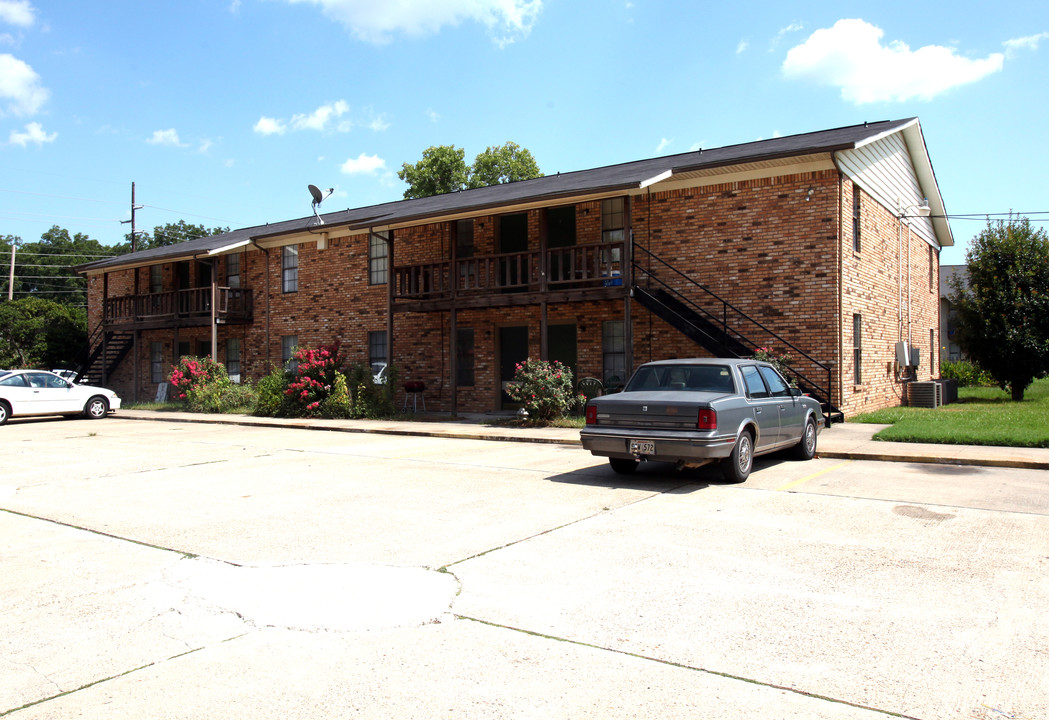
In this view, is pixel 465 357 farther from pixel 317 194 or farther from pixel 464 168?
pixel 464 168

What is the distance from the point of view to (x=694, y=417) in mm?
8719

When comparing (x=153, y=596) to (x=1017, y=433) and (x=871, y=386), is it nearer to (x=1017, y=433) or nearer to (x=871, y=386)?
(x=1017, y=433)

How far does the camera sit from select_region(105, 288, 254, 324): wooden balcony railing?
2611 centimetres

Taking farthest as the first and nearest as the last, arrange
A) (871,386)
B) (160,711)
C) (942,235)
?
(942,235) → (871,386) → (160,711)

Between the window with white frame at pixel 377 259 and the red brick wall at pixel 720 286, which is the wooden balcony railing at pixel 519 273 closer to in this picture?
the red brick wall at pixel 720 286

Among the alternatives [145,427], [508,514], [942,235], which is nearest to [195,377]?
[145,427]

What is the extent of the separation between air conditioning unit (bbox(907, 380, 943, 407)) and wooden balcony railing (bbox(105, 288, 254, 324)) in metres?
21.7

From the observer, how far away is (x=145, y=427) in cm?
1906

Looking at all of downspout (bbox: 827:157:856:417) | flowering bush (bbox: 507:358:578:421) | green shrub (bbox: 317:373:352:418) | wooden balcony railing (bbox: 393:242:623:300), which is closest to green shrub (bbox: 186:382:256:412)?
green shrub (bbox: 317:373:352:418)

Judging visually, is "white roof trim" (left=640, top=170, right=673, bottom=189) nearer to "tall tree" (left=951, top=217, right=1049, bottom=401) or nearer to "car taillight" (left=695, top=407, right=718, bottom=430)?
"car taillight" (left=695, top=407, right=718, bottom=430)

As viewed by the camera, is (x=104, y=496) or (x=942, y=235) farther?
(x=942, y=235)

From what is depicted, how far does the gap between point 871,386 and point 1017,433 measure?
218 inches

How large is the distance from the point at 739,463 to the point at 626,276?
7941 millimetres

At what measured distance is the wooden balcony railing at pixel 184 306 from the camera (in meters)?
26.1
